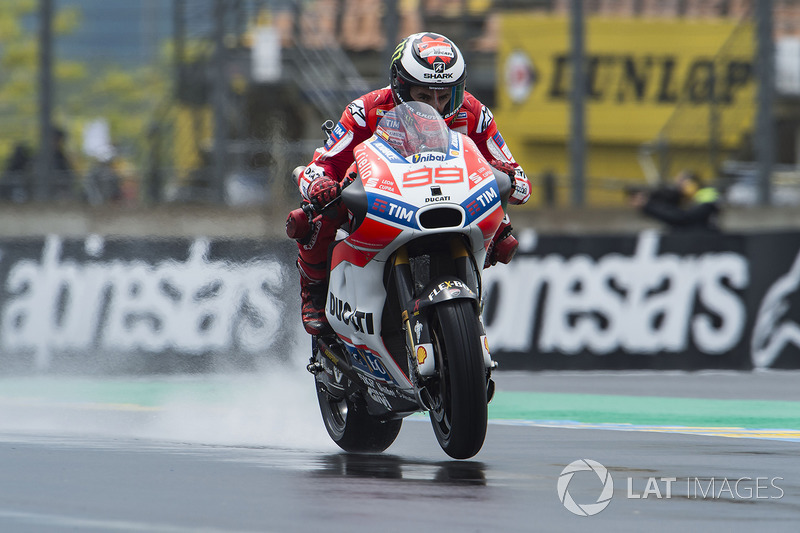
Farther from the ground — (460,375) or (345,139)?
(345,139)

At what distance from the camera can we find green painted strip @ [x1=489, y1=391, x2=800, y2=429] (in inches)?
358

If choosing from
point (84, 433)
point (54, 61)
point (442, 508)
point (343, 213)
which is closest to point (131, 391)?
point (84, 433)

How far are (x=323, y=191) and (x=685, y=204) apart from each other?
886cm

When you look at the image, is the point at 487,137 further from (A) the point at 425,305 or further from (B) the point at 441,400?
(B) the point at 441,400

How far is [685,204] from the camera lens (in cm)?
1461

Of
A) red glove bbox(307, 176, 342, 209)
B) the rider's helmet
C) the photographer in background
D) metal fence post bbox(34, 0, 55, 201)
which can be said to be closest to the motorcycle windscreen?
the rider's helmet

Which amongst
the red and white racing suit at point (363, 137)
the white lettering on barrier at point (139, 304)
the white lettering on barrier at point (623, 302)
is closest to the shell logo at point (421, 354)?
the red and white racing suit at point (363, 137)

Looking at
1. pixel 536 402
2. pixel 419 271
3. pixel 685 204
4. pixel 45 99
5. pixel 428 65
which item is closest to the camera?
pixel 419 271

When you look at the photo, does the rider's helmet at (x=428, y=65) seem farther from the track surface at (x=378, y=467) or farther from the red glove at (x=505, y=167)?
the track surface at (x=378, y=467)

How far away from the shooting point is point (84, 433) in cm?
799

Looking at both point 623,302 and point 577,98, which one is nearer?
point 623,302

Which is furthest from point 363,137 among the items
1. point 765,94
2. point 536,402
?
point 765,94

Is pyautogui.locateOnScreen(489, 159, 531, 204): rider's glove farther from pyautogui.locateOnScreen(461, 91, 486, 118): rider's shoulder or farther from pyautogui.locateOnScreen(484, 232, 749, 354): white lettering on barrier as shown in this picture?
pyautogui.locateOnScreen(484, 232, 749, 354): white lettering on barrier

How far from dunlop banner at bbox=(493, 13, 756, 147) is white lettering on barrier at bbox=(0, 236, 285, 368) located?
4411 millimetres
